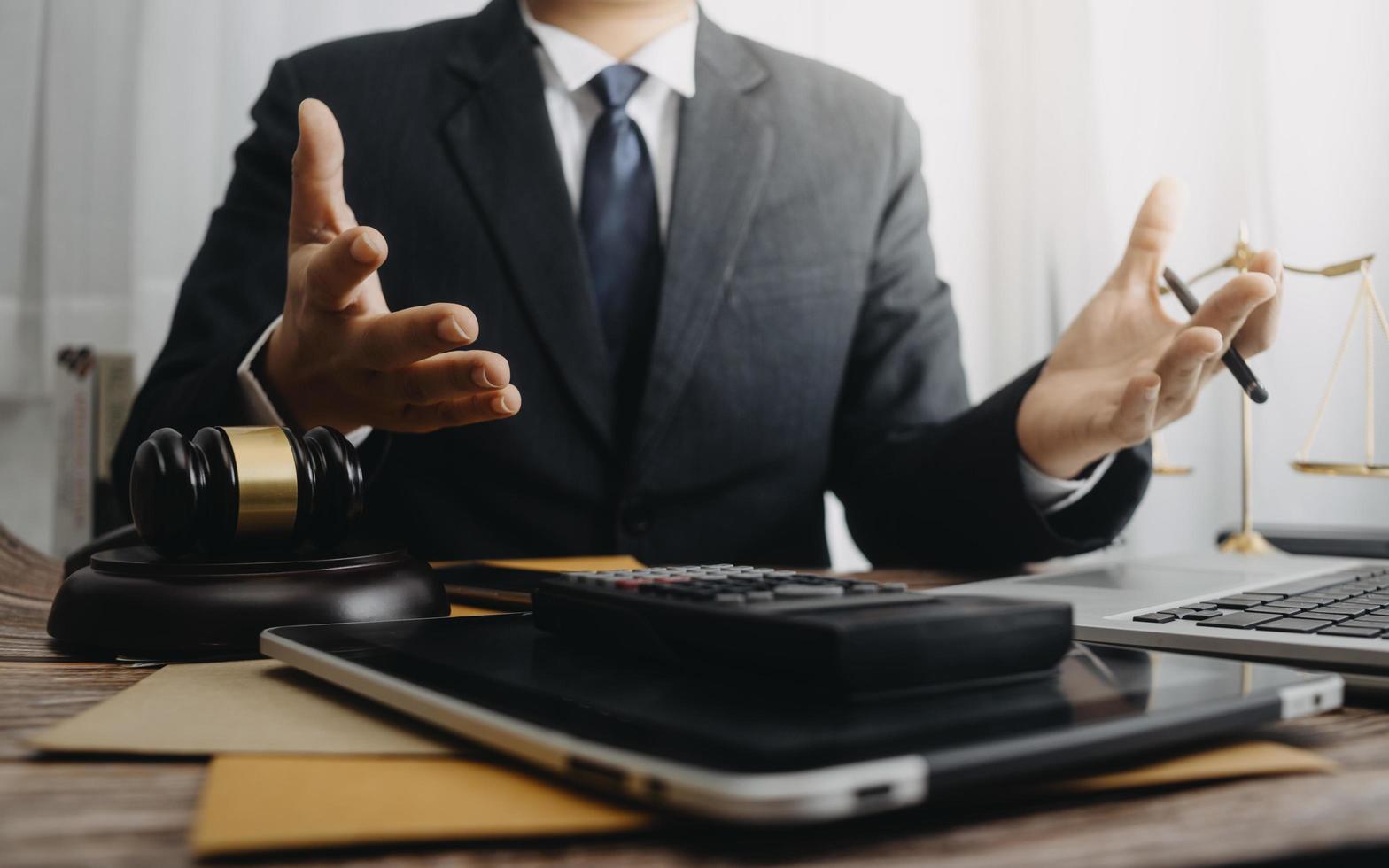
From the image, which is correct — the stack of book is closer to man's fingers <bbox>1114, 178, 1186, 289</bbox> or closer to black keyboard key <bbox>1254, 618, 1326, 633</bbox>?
man's fingers <bbox>1114, 178, 1186, 289</bbox>

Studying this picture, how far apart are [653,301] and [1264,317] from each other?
2.04ft

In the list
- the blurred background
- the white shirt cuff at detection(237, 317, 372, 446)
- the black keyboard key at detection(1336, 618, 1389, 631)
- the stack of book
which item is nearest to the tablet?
the black keyboard key at detection(1336, 618, 1389, 631)

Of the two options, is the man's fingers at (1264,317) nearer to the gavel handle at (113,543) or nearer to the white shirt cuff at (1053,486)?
the white shirt cuff at (1053,486)

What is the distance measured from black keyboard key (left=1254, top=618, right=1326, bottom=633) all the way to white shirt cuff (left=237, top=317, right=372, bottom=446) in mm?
635

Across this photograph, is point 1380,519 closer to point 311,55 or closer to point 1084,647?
point 1084,647

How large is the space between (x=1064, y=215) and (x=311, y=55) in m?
1.17

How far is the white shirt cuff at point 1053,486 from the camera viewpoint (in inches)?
36.8

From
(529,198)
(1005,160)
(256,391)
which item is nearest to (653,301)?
(529,198)

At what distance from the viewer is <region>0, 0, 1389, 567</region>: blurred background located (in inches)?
51.8

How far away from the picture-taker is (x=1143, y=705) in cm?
29

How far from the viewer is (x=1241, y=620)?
44 centimetres

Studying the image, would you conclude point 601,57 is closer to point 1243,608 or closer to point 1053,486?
point 1053,486

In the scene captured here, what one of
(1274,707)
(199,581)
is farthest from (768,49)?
(1274,707)

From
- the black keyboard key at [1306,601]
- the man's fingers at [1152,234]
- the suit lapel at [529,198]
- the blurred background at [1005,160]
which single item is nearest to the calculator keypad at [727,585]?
the black keyboard key at [1306,601]
